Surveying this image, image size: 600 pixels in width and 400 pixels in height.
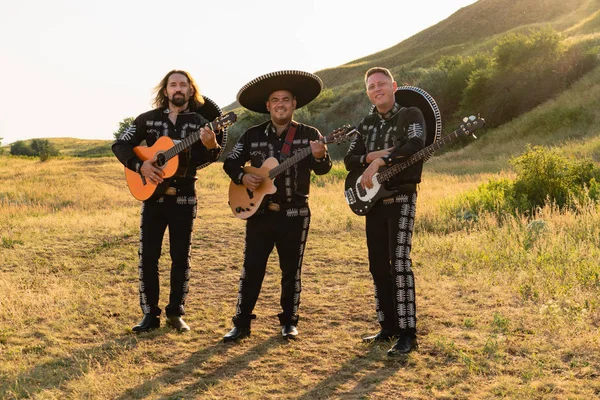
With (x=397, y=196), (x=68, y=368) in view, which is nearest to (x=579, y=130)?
(x=397, y=196)

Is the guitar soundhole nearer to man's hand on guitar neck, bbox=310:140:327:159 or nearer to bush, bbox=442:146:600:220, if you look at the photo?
man's hand on guitar neck, bbox=310:140:327:159

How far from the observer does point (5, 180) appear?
23734mm

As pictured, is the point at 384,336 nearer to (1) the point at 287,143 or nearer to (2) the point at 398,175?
(2) the point at 398,175

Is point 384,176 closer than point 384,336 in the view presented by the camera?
Yes

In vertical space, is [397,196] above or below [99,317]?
above

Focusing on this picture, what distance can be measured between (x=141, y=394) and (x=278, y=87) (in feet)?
10.2

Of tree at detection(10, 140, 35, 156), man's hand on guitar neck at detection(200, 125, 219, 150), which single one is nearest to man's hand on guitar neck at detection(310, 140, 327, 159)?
man's hand on guitar neck at detection(200, 125, 219, 150)

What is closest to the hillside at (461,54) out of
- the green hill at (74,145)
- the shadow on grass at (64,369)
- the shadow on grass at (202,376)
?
the green hill at (74,145)

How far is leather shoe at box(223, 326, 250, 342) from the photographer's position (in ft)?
19.2

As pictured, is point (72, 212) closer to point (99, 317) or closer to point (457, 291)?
point (99, 317)

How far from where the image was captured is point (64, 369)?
5.17 m

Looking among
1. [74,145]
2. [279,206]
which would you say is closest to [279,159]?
[279,206]

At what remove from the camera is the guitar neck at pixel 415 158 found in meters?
5.01

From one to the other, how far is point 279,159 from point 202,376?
85.2 inches
